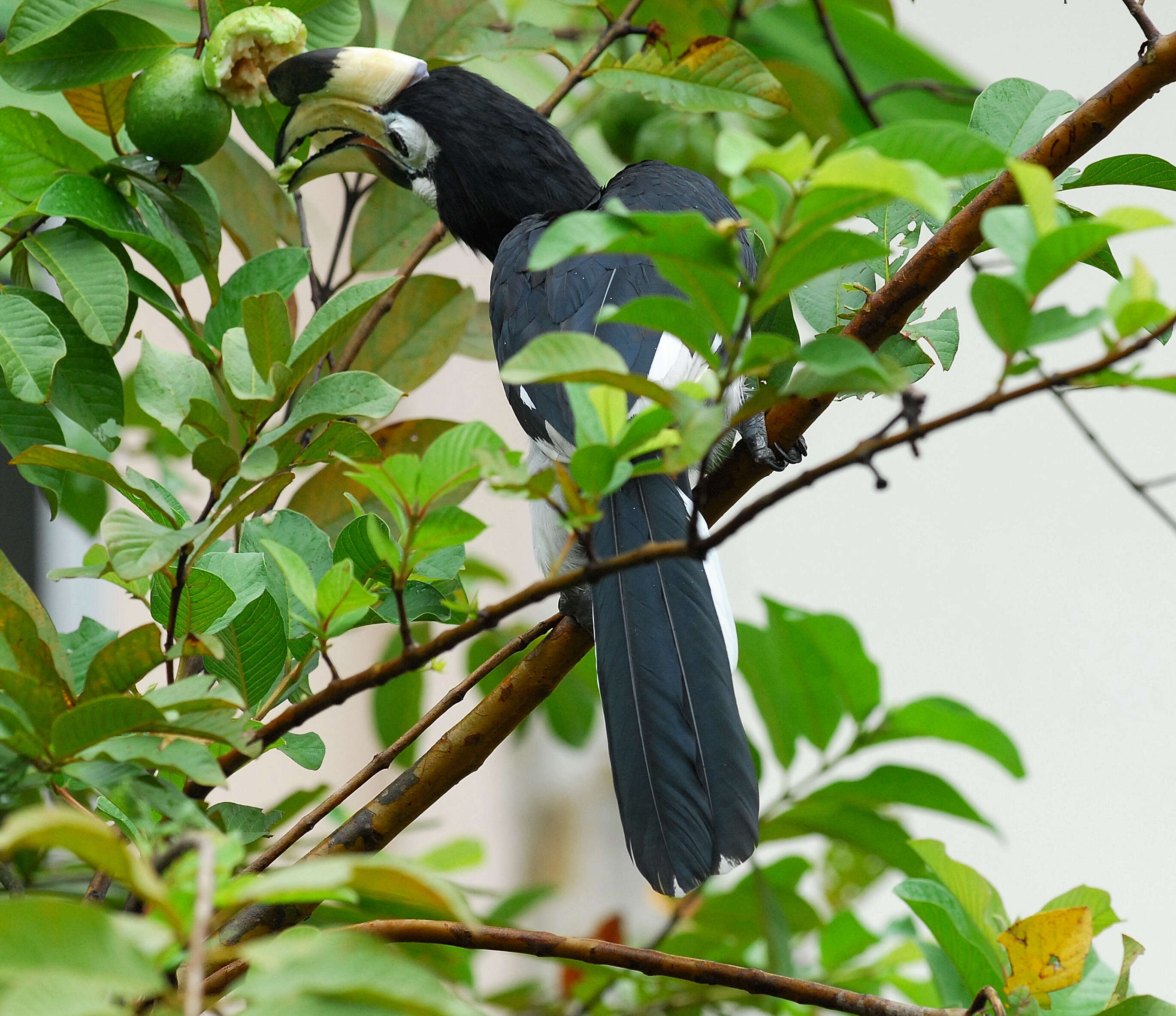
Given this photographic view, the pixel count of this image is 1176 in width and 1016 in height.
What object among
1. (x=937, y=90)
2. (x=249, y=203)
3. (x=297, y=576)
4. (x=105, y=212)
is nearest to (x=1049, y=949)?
(x=297, y=576)

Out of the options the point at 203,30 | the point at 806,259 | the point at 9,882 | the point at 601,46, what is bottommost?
the point at 9,882

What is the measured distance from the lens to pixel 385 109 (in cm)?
126

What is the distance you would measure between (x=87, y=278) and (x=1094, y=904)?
0.80 metres

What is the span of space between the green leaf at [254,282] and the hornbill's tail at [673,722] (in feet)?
1.07

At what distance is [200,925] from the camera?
331mm

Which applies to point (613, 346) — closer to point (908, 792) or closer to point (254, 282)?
point (254, 282)

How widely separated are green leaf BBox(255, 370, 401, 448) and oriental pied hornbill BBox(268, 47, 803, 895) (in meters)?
0.19

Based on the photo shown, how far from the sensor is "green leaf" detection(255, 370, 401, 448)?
25.8 inches

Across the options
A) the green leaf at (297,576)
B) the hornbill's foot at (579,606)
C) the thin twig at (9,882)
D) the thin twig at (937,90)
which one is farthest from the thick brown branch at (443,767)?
the thin twig at (937,90)

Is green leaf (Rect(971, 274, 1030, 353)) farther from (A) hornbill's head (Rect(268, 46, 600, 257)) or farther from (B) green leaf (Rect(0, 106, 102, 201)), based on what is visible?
(A) hornbill's head (Rect(268, 46, 600, 257))

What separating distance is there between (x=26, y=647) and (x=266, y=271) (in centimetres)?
39

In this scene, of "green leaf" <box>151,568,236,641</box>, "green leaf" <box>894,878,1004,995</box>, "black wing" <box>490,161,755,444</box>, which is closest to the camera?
"green leaf" <box>151,568,236,641</box>

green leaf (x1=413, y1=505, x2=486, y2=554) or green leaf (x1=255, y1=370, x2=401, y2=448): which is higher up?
green leaf (x1=255, y1=370, x2=401, y2=448)

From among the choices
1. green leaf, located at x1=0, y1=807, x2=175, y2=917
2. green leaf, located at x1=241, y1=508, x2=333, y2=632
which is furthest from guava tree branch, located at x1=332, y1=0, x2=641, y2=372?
green leaf, located at x1=0, y1=807, x2=175, y2=917
